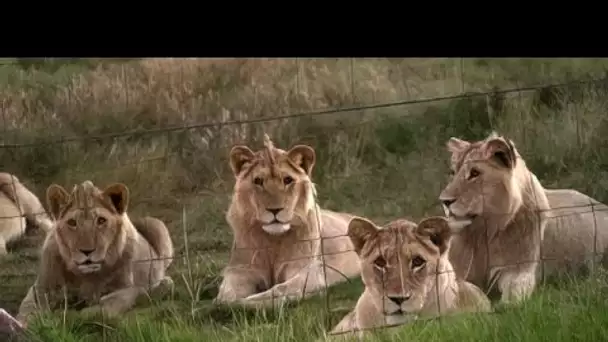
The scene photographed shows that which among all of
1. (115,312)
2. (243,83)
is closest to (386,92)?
(243,83)

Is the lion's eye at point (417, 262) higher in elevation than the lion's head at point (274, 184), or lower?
lower

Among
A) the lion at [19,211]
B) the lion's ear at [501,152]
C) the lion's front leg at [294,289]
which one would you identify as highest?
the lion's ear at [501,152]

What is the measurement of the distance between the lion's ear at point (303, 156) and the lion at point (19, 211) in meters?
0.69

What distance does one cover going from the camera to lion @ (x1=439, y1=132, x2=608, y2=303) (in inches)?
165

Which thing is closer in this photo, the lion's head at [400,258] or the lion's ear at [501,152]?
the lion's head at [400,258]

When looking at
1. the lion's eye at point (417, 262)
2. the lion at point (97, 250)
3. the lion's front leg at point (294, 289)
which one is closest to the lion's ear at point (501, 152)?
the lion's eye at point (417, 262)

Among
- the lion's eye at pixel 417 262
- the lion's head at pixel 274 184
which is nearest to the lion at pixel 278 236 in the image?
the lion's head at pixel 274 184

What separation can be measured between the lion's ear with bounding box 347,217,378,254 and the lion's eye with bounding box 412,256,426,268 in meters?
0.13

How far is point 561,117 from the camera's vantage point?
432 centimetres

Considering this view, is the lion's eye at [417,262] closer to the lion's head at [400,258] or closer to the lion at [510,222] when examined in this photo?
the lion's head at [400,258]

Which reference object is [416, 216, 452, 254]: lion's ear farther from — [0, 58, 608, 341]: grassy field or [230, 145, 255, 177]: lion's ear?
[230, 145, 255, 177]: lion's ear

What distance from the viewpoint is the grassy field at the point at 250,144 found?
4.11m

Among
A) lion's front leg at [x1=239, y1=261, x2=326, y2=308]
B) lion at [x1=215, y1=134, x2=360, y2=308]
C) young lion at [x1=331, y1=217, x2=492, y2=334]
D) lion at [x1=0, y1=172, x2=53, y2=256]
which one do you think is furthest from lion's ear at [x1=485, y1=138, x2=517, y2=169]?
lion at [x1=0, y1=172, x2=53, y2=256]

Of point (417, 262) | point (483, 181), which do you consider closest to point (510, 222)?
point (483, 181)
